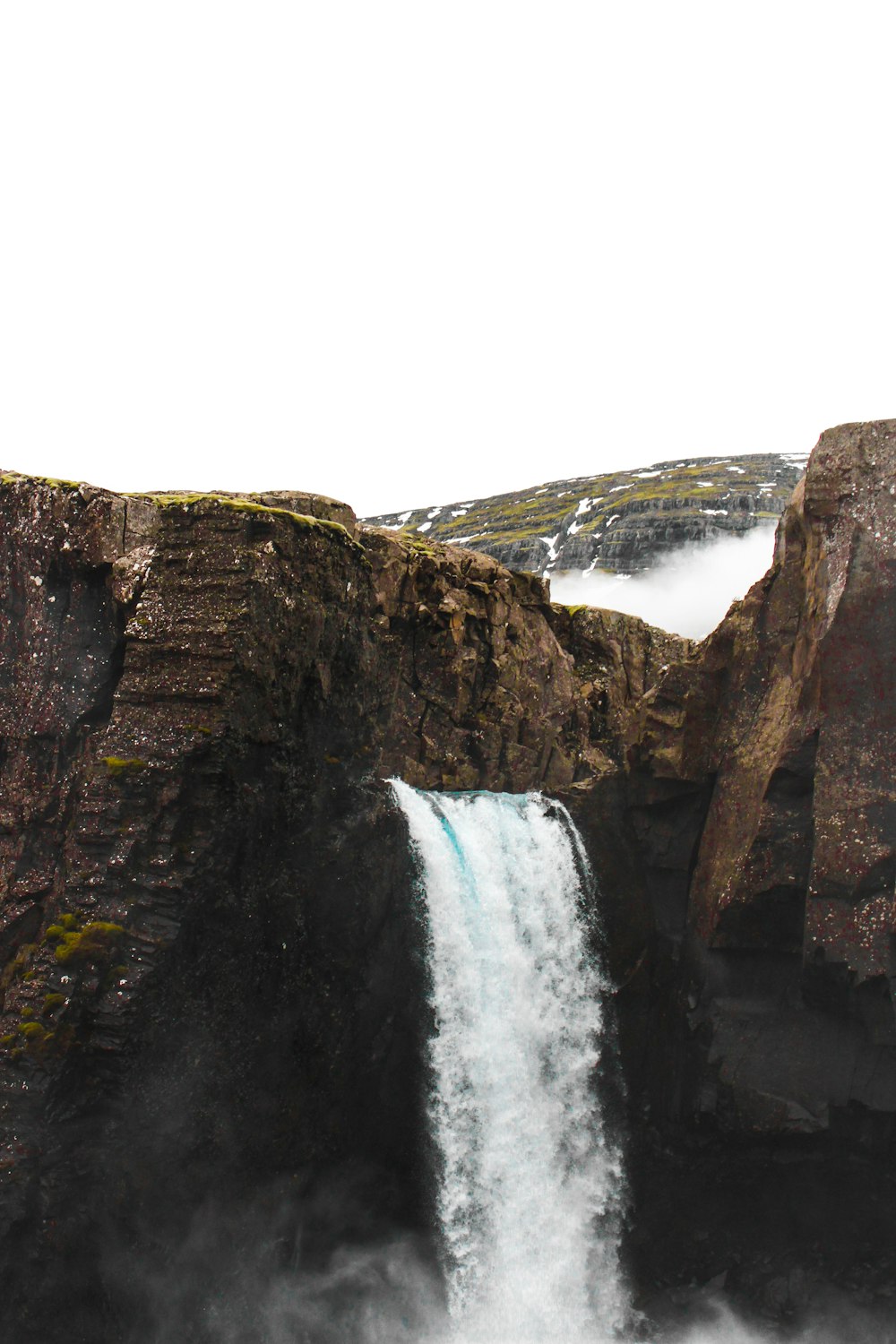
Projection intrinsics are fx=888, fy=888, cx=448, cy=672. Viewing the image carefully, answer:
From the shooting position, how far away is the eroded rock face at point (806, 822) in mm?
17969

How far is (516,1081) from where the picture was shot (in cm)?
2034

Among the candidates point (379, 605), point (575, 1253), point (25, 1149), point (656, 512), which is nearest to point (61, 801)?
point (25, 1149)

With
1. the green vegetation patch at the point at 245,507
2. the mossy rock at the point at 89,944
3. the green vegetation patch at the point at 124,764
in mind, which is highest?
the green vegetation patch at the point at 245,507

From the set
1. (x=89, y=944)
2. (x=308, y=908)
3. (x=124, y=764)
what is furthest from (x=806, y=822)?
(x=89, y=944)

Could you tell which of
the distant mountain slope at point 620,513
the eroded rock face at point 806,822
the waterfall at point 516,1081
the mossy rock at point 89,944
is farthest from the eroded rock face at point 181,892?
the distant mountain slope at point 620,513

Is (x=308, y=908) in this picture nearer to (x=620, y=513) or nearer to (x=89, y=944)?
(x=89, y=944)

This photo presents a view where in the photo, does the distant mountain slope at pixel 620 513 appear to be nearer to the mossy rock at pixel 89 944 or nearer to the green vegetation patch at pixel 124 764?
the green vegetation patch at pixel 124 764

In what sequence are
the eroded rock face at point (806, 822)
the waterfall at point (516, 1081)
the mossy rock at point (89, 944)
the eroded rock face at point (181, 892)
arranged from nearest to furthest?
the eroded rock face at point (181, 892), the mossy rock at point (89, 944), the eroded rock face at point (806, 822), the waterfall at point (516, 1081)

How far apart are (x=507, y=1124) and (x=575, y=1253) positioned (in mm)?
3020

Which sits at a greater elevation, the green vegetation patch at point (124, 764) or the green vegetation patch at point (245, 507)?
the green vegetation patch at point (245, 507)

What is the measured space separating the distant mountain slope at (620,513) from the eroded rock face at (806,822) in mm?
101537

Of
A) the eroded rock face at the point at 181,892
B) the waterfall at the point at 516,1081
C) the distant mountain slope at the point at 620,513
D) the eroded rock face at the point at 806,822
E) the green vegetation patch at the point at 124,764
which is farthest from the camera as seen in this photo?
the distant mountain slope at the point at 620,513

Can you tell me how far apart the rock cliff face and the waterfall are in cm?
74

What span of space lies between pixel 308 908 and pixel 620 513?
391ft
